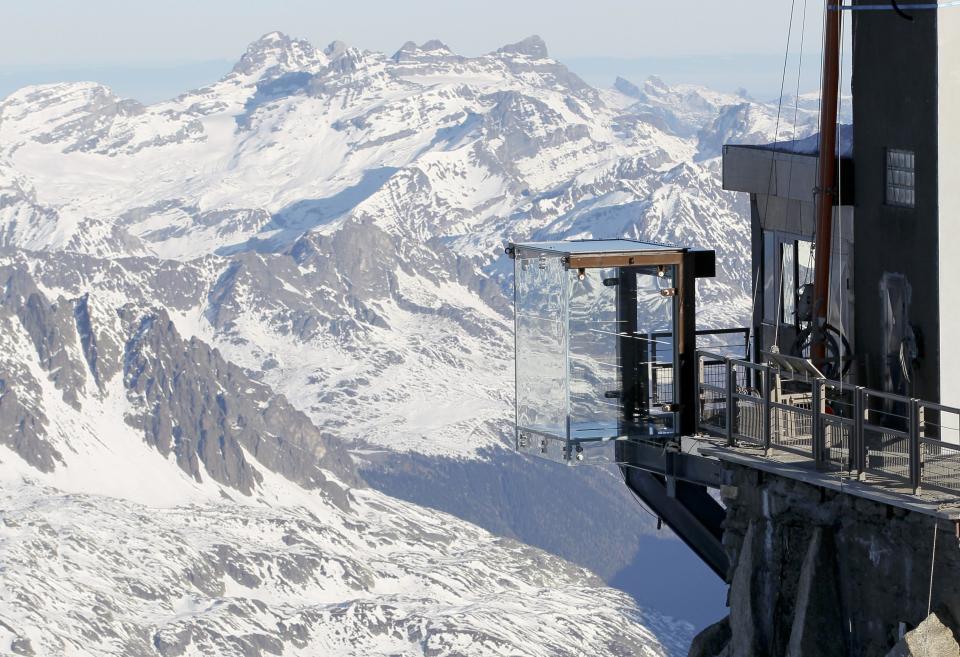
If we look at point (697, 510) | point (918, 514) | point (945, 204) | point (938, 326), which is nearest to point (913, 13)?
point (945, 204)

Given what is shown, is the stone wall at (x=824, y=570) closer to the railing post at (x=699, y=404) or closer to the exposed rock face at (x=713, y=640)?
the exposed rock face at (x=713, y=640)

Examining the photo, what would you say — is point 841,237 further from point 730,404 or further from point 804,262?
point 730,404

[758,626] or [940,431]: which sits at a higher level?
[940,431]

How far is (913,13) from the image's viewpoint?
24.4 meters

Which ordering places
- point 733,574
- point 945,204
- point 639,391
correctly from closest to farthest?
point 945,204 < point 733,574 < point 639,391

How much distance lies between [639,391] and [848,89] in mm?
5444

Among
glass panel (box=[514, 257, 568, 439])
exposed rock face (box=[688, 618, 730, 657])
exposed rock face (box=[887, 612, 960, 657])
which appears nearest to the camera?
exposed rock face (box=[887, 612, 960, 657])

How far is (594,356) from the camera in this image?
27.8 m

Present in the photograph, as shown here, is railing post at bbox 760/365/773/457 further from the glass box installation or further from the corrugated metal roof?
the corrugated metal roof

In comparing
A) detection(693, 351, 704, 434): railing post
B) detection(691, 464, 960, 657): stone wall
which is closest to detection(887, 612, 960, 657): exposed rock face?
detection(691, 464, 960, 657): stone wall

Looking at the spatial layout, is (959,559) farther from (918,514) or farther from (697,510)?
(697,510)

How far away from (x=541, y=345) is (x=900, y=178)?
6346 millimetres

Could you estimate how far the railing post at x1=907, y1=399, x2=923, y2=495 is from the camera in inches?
867

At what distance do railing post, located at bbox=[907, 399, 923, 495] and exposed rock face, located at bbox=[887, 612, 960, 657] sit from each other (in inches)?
64.8
